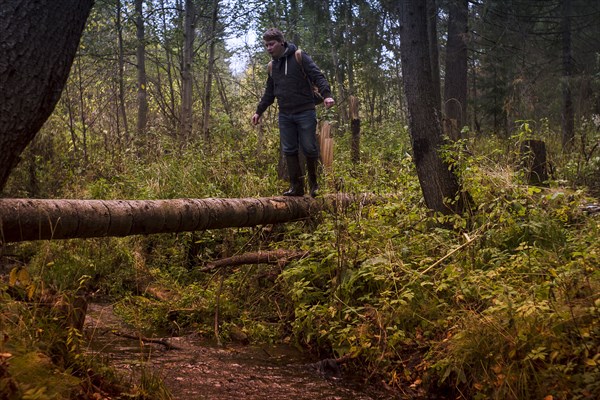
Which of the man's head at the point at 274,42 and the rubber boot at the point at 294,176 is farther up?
the man's head at the point at 274,42

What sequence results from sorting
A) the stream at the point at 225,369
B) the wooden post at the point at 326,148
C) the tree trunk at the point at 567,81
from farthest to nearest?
1. the tree trunk at the point at 567,81
2. the wooden post at the point at 326,148
3. the stream at the point at 225,369

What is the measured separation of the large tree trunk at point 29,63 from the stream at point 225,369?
5.02ft

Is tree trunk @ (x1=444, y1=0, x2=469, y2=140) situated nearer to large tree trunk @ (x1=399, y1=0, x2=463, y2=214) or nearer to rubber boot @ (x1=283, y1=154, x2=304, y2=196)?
rubber boot @ (x1=283, y1=154, x2=304, y2=196)

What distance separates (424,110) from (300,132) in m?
1.89

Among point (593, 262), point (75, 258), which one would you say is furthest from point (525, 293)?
point (75, 258)

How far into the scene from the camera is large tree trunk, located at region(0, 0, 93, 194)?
105 inches

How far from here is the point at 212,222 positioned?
642 cm

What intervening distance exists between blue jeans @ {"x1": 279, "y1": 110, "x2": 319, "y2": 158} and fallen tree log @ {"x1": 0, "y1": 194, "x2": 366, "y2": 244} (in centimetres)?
66

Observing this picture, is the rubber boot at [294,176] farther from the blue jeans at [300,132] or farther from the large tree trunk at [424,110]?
the large tree trunk at [424,110]

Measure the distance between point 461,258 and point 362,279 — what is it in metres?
0.88

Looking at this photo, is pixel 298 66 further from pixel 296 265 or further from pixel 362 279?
pixel 362 279

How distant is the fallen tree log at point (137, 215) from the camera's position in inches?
191

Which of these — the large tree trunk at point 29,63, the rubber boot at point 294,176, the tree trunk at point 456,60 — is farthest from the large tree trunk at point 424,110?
the tree trunk at point 456,60

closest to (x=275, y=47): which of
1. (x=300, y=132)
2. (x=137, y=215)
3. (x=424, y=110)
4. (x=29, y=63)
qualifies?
(x=300, y=132)
